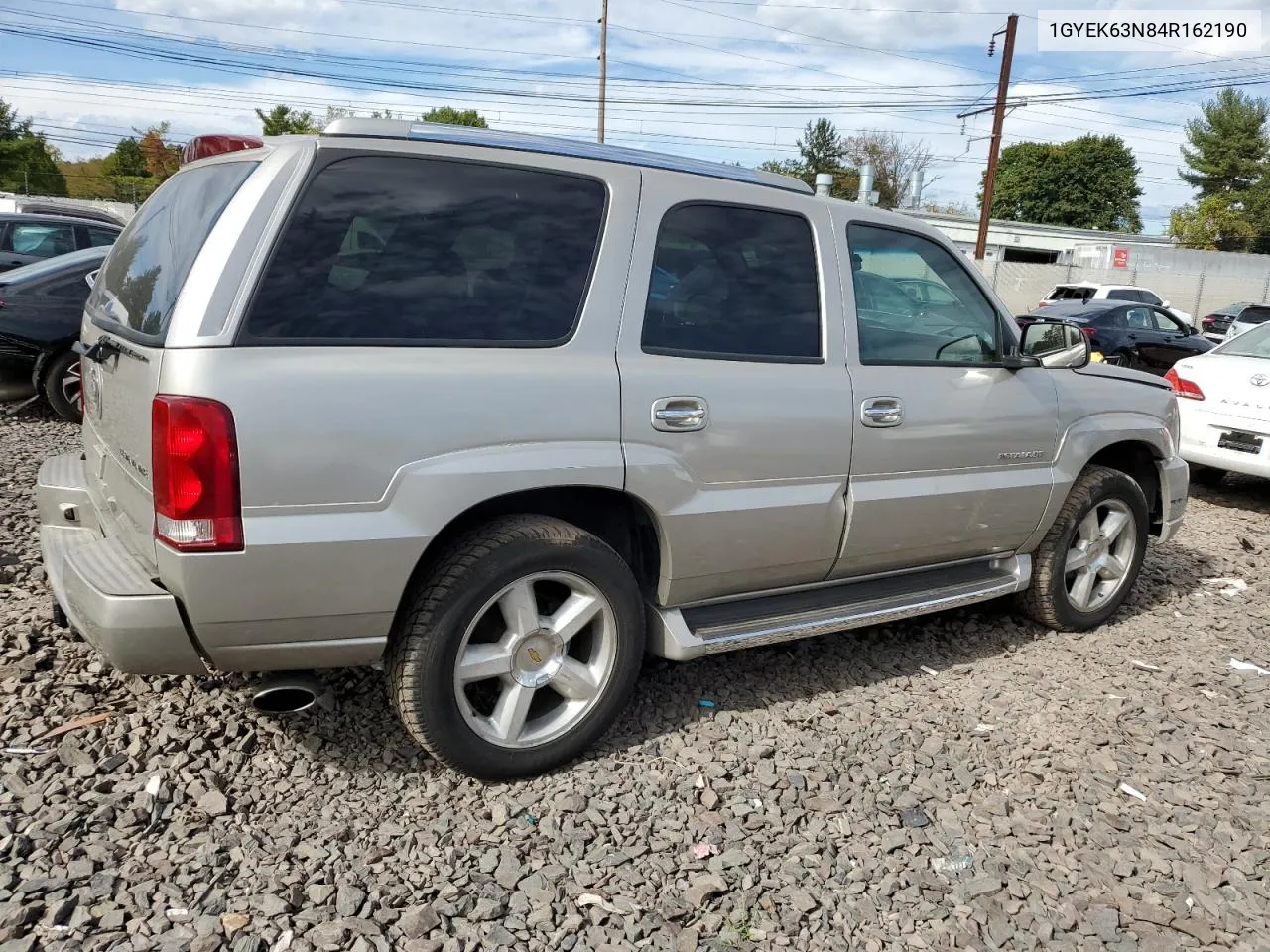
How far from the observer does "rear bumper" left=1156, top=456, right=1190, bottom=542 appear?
487 centimetres

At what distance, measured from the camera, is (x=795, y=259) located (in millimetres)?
3551

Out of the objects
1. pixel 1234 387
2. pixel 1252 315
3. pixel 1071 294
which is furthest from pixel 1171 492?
pixel 1071 294

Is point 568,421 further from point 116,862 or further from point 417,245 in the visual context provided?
point 116,862

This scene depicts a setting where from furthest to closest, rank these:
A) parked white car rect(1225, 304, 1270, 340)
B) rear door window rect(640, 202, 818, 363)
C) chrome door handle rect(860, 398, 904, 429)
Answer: parked white car rect(1225, 304, 1270, 340) < chrome door handle rect(860, 398, 904, 429) < rear door window rect(640, 202, 818, 363)

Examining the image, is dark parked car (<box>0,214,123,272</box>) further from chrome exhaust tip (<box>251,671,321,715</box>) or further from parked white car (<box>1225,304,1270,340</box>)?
parked white car (<box>1225,304,1270,340</box>)

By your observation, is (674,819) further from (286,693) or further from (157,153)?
(157,153)

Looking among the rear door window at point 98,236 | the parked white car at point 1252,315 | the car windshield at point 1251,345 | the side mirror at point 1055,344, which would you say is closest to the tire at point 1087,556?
the side mirror at point 1055,344

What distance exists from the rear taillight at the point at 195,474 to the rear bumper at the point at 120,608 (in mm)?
203

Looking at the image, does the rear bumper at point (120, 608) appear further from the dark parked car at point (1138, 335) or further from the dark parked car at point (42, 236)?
the dark parked car at point (1138, 335)

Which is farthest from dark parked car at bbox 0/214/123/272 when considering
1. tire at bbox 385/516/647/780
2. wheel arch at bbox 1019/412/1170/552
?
wheel arch at bbox 1019/412/1170/552

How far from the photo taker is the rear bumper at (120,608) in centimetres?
255

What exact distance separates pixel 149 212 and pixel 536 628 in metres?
1.96

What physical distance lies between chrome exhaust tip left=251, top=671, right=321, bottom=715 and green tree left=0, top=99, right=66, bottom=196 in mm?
51931

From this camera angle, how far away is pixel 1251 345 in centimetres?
793
